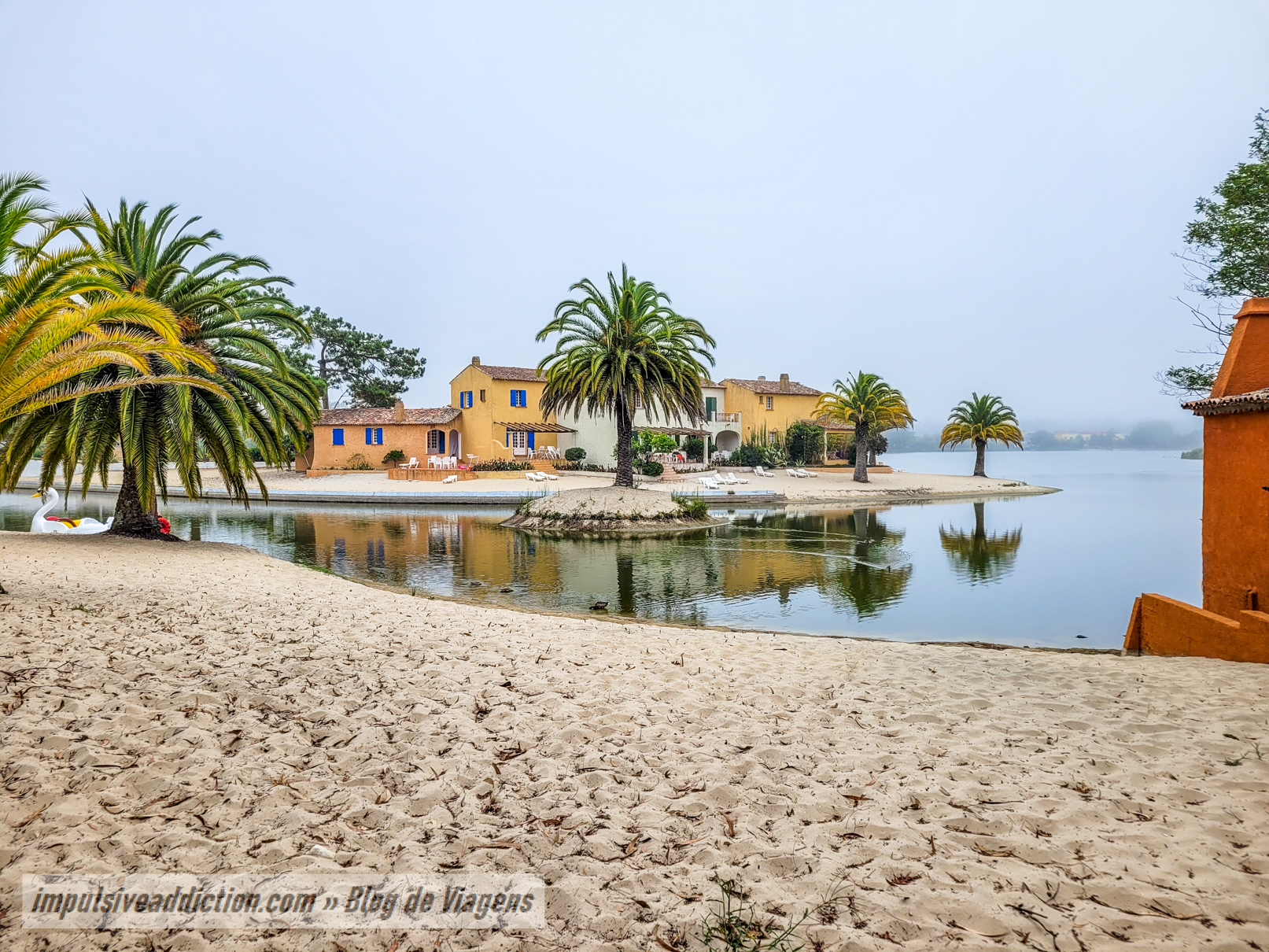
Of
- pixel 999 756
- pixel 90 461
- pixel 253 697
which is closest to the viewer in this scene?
pixel 999 756

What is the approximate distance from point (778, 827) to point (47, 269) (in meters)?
9.07

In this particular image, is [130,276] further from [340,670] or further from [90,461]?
[340,670]

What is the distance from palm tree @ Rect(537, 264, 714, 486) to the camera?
26906 millimetres

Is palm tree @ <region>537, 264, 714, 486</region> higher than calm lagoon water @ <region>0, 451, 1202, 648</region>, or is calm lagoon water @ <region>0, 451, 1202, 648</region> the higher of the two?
palm tree @ <region>537, 264, 714, 486</region>

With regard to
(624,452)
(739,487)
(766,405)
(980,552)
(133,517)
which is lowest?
(980,552)

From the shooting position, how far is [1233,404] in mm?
8422

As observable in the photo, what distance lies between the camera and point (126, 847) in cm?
325

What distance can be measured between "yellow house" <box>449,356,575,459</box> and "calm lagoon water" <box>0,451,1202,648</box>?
54.4 ft

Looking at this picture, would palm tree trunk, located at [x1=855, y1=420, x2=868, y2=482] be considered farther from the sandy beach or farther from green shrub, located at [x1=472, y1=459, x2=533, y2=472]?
green shrub, located at [x1=472, y1=459, x2=533, y2=472]

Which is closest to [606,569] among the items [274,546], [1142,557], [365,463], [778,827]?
[274,546]

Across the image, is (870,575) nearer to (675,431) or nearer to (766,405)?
(675,431)

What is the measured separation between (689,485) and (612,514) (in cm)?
1374

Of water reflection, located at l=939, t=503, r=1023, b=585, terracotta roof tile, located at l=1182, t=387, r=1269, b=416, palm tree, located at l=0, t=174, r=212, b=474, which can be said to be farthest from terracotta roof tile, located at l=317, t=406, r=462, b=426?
terracotta roof tile, located at l=1182, t=387, r=1269, b=416

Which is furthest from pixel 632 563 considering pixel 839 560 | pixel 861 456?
pixel 861 456
